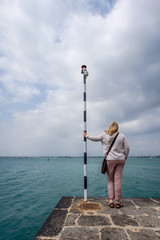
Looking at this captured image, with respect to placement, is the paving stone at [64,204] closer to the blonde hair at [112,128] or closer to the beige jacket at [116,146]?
the beige jacket at [116,146]

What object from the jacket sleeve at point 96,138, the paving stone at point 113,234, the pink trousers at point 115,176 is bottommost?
the paving stone at point 113,234

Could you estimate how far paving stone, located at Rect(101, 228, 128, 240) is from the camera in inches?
101

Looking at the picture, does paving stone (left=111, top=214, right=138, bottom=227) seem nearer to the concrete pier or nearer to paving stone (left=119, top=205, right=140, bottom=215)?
the concrete pier

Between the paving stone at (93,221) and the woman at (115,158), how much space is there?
870 millimetres

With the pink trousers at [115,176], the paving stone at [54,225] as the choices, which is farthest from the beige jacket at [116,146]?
the paving stone at [54,225]

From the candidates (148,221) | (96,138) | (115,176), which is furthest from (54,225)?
(96,138)

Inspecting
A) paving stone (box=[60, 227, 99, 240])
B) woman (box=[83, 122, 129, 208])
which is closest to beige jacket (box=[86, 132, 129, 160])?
woman (box=[83, 122, 129, 208])

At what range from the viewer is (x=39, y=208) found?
331 inches

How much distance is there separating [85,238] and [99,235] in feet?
0.99

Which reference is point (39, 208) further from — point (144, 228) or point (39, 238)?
point (144, 228)

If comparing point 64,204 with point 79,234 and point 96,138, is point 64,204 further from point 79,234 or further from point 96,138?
point 96,138

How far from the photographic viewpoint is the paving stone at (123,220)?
305 centimetres

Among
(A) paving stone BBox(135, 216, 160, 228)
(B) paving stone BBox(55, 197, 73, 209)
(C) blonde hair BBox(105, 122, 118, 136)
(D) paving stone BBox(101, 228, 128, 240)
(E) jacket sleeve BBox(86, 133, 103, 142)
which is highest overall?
(C) blonde hair BBox(105, 122, 118, 136)

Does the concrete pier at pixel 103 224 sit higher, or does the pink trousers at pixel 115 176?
the pink trousers at pixel 115 176
